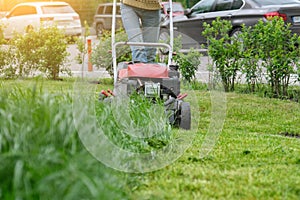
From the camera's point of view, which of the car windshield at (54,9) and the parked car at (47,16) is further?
the car windshield at (54,9)

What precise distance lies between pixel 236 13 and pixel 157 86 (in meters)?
9.87

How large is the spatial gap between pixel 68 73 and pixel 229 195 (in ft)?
26.9

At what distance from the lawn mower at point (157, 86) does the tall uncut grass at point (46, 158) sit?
172cm

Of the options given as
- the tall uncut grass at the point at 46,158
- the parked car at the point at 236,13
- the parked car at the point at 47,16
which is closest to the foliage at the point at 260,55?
the parked car at the point at 236,13

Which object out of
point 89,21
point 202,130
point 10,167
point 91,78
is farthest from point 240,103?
point 89,21

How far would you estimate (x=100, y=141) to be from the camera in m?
4.02

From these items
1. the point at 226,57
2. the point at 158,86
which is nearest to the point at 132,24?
the point at 158,86

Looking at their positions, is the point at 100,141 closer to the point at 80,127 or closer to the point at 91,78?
the point at 80,127

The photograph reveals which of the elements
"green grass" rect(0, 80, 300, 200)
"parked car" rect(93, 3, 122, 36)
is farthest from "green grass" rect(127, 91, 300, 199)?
"parked car" rect(93, 3, 122, 36)

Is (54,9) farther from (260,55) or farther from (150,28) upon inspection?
(150,28)

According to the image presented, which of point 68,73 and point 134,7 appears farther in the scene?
point 68,73

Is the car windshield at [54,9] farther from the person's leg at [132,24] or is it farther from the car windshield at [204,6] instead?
the person's leg at [132,24]

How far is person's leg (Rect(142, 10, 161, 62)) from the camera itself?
683 cm

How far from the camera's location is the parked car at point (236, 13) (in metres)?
14.9
